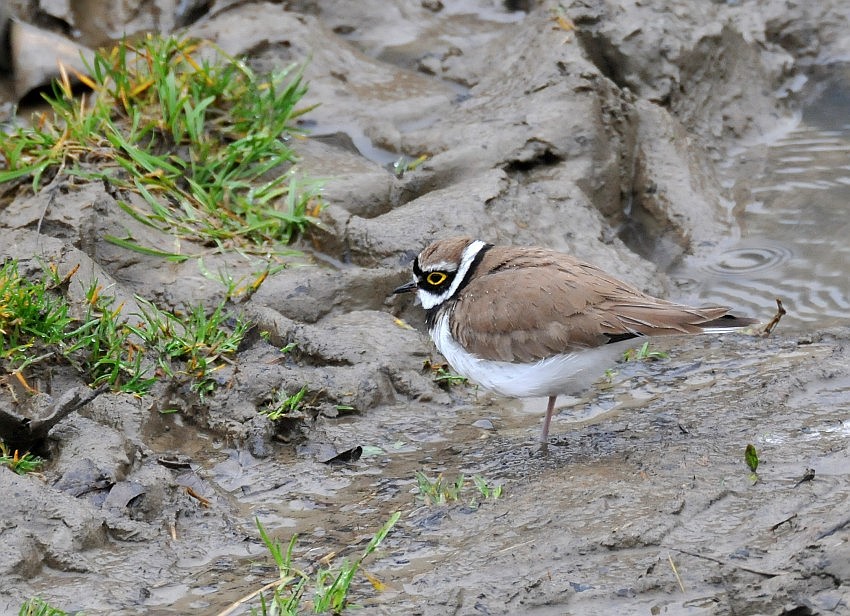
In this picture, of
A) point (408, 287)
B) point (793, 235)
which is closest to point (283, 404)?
point (408, 287)

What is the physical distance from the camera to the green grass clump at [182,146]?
7.69 metres

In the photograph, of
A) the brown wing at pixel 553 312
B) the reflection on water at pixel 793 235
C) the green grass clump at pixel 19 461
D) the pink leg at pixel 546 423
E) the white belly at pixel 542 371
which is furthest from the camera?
the reflection on water at pixel 793 235

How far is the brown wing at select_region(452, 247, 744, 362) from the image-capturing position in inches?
226

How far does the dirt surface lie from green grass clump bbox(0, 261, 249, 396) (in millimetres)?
176

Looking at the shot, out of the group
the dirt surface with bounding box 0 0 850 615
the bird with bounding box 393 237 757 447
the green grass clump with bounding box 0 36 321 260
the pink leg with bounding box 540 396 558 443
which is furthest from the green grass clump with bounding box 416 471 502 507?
the green grass clump with bounding box 0 36 321 260

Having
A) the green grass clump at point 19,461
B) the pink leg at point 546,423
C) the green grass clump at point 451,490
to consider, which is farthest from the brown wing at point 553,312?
the green grass clump at point 19,461

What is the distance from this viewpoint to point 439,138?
893 cm

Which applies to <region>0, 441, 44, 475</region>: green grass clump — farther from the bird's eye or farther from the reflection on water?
the reflection on water

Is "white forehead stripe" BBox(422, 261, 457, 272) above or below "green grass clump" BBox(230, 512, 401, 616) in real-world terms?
above

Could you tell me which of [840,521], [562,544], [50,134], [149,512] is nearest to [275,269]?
[50,134]

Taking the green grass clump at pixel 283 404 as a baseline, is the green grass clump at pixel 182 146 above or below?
above

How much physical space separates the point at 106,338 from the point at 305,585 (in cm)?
261

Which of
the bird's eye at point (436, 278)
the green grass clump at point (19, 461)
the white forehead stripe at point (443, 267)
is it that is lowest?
the green grass clump at point (19, 461)

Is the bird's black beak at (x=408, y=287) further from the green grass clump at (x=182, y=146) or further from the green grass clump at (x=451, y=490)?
the green grass clump at (x=451, y=490)
